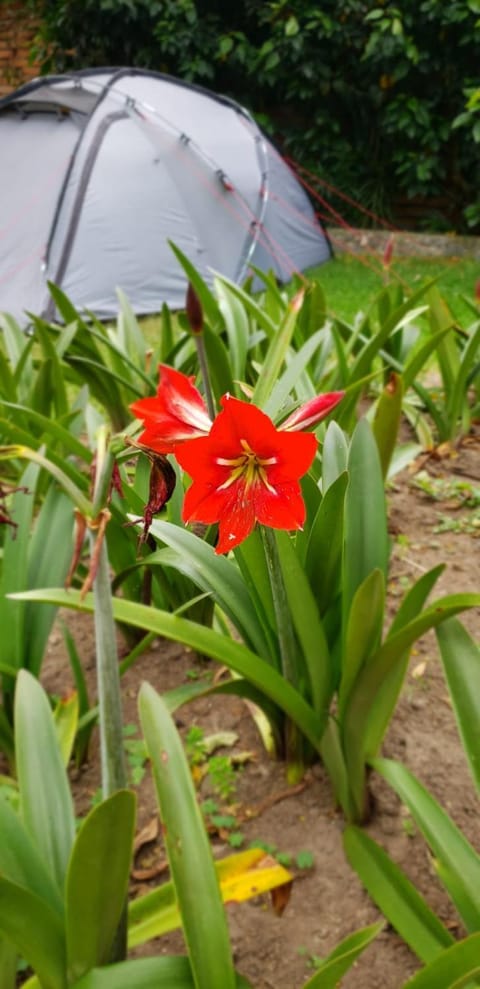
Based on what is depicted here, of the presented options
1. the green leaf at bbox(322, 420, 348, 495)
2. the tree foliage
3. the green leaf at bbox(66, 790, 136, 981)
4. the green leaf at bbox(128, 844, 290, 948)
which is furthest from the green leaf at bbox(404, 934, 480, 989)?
the tree foliage

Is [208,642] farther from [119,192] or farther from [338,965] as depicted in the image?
[119,192]

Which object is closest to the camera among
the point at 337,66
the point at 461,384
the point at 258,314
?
the point at 258,314

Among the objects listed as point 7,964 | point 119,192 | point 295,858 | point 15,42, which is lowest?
point 295,858

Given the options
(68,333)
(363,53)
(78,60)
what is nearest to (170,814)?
(68,333)

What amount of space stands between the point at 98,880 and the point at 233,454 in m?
0.49

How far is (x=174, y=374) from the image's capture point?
0.71 meters

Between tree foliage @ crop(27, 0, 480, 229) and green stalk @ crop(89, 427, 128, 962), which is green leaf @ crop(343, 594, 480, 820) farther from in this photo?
tree foliage @ crop(27, 0, 480, 229)

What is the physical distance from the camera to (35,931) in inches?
34.8

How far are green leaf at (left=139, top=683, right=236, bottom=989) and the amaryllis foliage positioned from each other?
15.9 inches

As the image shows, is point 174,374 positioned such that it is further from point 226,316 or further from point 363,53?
point 363,53

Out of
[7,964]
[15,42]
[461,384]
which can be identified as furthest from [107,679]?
[15,42]

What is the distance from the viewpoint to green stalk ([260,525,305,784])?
93 centimetres

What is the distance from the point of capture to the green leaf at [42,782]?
1.02 metres

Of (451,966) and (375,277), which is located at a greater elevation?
(375,277)
